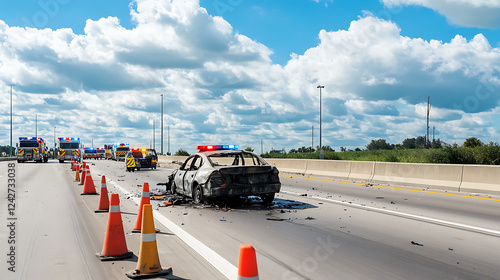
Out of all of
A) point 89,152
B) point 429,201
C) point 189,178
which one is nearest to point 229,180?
point 189,178

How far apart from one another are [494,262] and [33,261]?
6.10 m

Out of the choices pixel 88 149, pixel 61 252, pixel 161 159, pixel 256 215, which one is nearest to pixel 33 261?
pixel 61 252

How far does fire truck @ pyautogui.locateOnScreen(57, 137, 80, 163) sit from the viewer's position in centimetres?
5284

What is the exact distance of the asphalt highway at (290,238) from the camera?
5.62 m

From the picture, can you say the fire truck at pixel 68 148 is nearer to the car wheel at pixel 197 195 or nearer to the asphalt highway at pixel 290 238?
the asphalt highway at pixel 290 238

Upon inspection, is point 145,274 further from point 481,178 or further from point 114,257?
point 481,178

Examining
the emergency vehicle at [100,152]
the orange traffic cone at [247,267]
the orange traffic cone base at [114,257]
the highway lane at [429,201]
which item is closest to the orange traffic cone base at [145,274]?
the orange traffic cone base at [114,257]

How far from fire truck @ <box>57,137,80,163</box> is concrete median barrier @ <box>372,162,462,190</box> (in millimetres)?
42469

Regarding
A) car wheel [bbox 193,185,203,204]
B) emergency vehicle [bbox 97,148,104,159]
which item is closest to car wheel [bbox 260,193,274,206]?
car wheel [bbox 193,185,203,204]

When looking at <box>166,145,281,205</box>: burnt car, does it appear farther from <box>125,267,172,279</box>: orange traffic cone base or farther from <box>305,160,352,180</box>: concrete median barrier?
<box>305,160,352,180</box>: concrete median barrier

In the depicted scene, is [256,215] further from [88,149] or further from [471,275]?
[88,149]

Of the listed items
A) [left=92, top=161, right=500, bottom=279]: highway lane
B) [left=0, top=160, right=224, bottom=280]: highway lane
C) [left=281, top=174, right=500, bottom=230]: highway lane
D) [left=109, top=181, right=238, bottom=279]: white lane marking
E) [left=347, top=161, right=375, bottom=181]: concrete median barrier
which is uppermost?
[left=347, top=161, right=375, bottom=181]: concrete median barrier

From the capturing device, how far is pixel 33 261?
6160mm

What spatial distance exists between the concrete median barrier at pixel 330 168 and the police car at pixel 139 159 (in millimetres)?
12673
